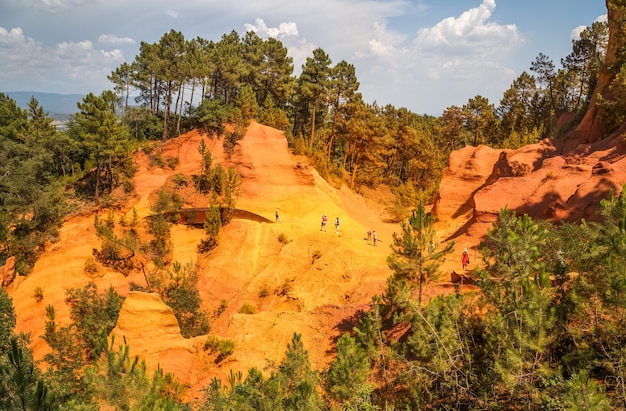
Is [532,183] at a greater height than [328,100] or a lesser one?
lesser

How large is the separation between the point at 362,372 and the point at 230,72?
4556 centimetres

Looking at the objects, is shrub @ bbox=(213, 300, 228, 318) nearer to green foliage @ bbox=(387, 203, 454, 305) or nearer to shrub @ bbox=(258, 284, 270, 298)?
shrub @ bbox=(258, 284, 270, 298)

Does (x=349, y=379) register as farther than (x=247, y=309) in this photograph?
No

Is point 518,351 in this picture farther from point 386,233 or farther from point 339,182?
point 339,182

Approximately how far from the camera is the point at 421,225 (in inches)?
681

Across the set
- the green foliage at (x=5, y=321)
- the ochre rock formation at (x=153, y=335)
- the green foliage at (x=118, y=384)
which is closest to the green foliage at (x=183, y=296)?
the ochre rock formation at (x=153, y=335)

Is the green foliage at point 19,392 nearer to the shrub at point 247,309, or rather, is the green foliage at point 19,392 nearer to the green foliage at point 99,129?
the shrub at point 247,309

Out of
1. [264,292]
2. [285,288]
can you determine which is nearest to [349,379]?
[285,288]

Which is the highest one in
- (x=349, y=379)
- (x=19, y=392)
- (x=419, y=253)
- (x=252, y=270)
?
(x=419, y=253)

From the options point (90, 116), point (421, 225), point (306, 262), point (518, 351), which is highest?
point (90, 116)

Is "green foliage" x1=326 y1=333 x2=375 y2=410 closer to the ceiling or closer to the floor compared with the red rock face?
closer to the floor

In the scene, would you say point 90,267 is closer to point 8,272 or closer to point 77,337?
point 8,272

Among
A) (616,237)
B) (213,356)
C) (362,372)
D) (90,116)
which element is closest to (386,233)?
(213,356)

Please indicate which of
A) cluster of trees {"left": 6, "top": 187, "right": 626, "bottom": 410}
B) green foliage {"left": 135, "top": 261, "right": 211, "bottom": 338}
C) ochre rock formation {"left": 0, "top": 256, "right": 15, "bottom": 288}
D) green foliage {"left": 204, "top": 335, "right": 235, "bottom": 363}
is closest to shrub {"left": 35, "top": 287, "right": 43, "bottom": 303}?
ochre rock formation {"left": 0, "top": 256, "right": 15, "bottom": 288}
